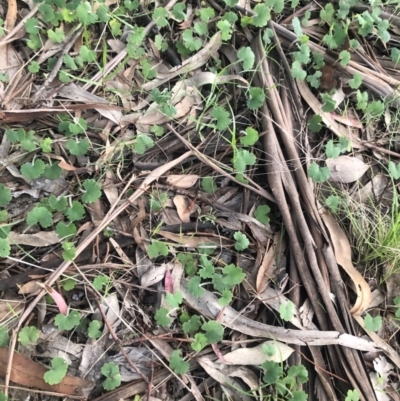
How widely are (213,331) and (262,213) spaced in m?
0.38

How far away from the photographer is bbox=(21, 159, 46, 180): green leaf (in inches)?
52.9

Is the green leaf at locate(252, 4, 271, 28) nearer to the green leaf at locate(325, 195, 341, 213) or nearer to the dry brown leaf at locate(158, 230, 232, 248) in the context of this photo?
the green leaf at locate(325, 195, 341, 213)

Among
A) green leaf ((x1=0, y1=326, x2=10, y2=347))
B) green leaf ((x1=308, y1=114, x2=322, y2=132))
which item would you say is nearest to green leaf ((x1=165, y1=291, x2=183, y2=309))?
green leaf ((x1=0, y1=326, x2=10, y2=347))

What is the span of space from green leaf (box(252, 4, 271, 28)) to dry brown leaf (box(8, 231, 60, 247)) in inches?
37.0

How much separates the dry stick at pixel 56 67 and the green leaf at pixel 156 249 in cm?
58

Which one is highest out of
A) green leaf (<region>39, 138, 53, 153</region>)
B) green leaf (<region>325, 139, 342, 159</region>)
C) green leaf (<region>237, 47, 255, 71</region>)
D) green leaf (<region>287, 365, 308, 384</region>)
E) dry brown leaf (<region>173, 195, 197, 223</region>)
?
green leaf (<region>237, 47, 255, 71</region>)

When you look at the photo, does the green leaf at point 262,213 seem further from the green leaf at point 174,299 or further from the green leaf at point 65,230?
the green leaf at point 65,230

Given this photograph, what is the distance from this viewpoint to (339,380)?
1.31m

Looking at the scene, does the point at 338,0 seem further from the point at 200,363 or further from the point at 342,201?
the point at 200,363

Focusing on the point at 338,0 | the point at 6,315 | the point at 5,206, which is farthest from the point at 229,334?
the point at 338,0

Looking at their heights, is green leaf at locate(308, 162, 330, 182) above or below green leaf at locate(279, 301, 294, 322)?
above

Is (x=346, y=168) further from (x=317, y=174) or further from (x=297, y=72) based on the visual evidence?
(x=297, y=72)

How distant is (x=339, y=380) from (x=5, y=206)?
3.54 ft

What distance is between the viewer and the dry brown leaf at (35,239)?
1.32 m
